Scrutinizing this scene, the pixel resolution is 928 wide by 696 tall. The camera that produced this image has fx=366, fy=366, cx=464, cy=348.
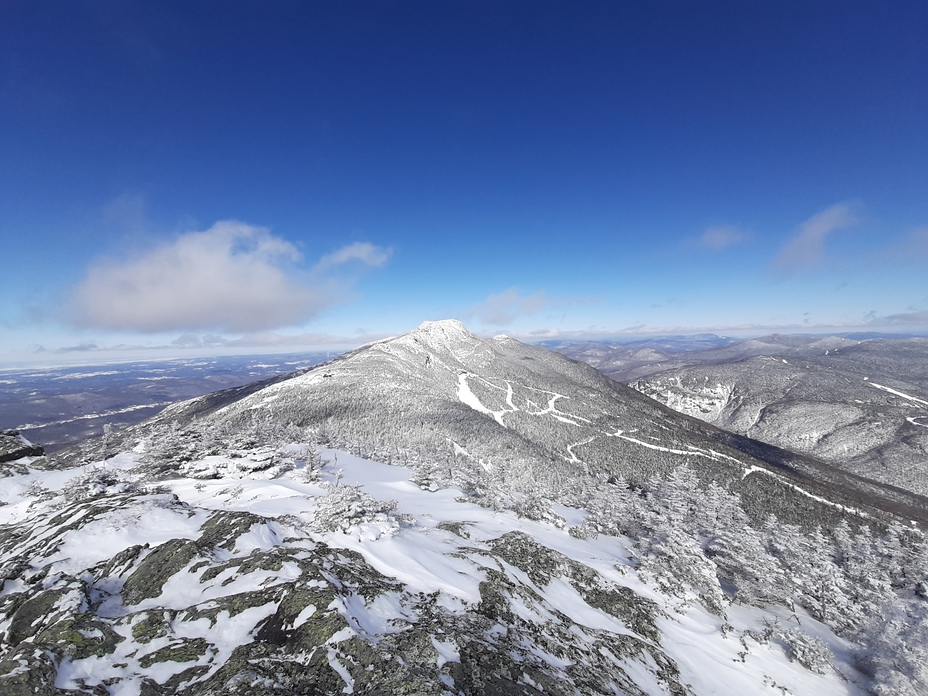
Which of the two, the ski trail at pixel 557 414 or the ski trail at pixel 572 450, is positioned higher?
the ski trail at pixel 557 414

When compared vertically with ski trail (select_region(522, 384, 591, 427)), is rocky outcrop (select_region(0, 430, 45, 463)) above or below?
above

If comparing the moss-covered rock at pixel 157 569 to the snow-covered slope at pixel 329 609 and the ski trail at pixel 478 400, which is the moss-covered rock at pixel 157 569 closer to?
the snow-covered slope at pixel 329 609

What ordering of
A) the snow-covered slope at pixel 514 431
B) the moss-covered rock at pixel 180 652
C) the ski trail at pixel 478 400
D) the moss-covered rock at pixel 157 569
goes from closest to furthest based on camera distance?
the moss-covered rock at pixel 180 652, the moss-covered rock at pixel 157 569, the snow-covered slope at pixel 514 431, the ski trail at pixel 478 400

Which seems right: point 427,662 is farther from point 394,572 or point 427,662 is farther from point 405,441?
point 405,441

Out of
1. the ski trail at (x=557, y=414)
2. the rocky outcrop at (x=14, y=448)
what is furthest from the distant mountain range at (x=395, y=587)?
the ski trail at (x=557, y=414)

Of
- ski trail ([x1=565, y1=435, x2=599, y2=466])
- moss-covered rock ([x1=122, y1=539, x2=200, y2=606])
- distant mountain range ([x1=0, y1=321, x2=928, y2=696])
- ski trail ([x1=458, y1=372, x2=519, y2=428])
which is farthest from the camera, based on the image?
ski trail ([x1=458, y1=372, x2=519, y2=428])

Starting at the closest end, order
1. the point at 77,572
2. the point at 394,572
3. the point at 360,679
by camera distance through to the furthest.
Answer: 1. the point at 360,679
2. the point at 77,572
3. the point at 394,572

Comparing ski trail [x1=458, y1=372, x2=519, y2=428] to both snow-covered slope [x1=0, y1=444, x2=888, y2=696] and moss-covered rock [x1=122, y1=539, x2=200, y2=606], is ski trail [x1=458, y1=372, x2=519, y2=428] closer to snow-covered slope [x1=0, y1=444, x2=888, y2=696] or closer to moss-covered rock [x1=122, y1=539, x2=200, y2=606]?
snow-covered slope [x1=0, y1=444, x2=888, y2=696]

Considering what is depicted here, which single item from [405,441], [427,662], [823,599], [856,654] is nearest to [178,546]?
[427,662]

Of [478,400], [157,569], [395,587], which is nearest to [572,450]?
[478,400]

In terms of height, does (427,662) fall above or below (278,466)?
above

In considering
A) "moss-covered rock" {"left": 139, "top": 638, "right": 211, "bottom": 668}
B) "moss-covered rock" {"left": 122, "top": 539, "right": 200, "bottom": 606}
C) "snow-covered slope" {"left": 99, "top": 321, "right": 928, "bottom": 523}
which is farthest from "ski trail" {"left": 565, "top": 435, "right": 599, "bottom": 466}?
"moss-covered rock" {"left": 139, "top": 638, "right": 211, "bottom": 668}
